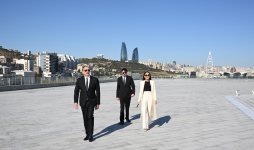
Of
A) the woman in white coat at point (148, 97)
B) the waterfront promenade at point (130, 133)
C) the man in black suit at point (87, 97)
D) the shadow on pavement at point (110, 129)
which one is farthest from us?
the woman in white coat at point (148, 97)

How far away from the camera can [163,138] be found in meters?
8.05

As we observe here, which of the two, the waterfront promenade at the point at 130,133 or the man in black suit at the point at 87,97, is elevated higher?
the man in black suit at the point at 87,97

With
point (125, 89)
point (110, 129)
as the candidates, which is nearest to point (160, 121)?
point (125, 89)

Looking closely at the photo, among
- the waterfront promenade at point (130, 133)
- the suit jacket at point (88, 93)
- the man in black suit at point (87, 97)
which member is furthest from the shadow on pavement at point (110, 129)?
the suit jacket at point (88, 93)

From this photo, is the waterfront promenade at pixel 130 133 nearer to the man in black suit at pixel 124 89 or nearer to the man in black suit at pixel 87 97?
the man in black suit at pixel 87 97

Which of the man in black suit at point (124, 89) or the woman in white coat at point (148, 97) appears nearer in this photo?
the woman in white coat at point (148, 97)

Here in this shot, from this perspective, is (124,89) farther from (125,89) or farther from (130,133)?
(130,133)

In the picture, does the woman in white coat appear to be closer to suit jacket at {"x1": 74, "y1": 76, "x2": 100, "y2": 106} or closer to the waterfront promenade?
the waterfront promenade

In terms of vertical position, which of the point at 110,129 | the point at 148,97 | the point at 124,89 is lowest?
the point at 110,129

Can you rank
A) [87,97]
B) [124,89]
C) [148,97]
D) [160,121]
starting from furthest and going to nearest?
[160,121] → [124,89] → [148,97] → [87,97]

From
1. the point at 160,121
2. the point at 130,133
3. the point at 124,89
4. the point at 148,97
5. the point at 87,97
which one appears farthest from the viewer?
the point at 160,121

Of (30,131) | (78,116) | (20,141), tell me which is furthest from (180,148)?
(78,116)

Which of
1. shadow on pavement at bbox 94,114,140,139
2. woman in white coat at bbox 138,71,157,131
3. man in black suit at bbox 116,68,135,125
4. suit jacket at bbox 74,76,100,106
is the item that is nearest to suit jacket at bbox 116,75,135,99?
man in black suit at bbox 116,68,135,125

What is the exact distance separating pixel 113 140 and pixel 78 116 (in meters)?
4.52
